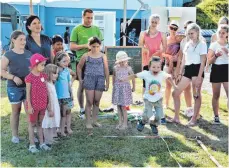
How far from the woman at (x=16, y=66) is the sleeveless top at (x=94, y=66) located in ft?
3.31

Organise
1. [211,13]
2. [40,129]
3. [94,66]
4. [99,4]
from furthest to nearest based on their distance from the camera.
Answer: [99,4], [211,13], [94,66], [40,129]

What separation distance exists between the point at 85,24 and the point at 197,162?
2.87 metres

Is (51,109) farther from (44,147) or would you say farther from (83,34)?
(83,34)

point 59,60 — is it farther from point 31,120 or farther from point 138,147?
point 138,147

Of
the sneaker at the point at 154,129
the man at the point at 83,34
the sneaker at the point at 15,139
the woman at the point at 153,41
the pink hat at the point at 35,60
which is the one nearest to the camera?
the pink hat at the point at 35,60

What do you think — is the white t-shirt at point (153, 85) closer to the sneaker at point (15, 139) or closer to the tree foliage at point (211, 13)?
the sneaker at point (15, 139)

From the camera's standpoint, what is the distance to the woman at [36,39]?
194 inches

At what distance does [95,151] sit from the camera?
4660 mm

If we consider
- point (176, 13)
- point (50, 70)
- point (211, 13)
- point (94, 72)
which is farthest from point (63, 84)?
point (211, 13)

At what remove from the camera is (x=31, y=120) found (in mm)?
4613

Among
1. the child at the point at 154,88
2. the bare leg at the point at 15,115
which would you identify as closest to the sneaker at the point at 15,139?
the bare leg at the point at 15,115

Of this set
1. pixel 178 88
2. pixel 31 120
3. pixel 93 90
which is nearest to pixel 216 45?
pixel 178 88

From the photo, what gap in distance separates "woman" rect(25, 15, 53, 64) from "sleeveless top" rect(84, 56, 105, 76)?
0.69 meters

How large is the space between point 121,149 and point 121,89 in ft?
3.85
